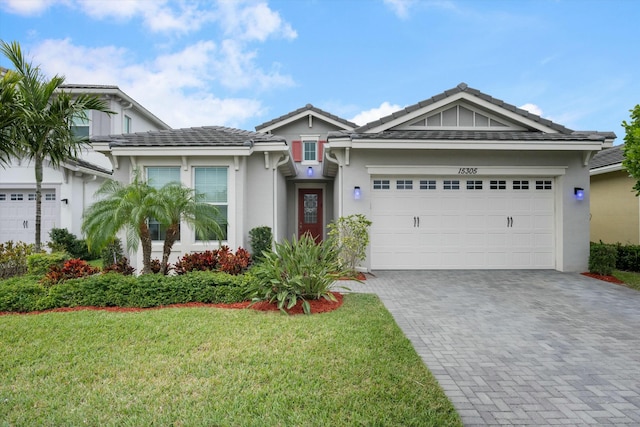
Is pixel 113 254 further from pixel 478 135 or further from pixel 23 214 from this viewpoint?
pixel 478 135

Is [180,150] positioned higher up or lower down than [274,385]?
higher up

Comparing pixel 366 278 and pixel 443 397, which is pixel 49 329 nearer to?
pixel 443 397

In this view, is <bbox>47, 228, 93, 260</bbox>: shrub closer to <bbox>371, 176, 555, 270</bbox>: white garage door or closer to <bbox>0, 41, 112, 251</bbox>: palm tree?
<bbox>0, 41, 112, 251</bbox>: palm tree

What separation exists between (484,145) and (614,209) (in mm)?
7221

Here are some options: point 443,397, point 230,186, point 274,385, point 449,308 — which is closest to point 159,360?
point 274,385

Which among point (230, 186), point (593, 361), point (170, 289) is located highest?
point (230, 186)

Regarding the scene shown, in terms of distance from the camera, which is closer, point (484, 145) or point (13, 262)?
point (484, 145)

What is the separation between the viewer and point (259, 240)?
8.70 metres

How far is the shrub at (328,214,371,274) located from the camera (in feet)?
27.5

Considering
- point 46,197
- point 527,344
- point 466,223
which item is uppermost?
point 46,197

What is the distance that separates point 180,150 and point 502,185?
29.1ft

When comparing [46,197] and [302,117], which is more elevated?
[302,117]

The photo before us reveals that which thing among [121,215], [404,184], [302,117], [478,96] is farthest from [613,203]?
[121,215]

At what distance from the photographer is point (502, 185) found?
939 cm
